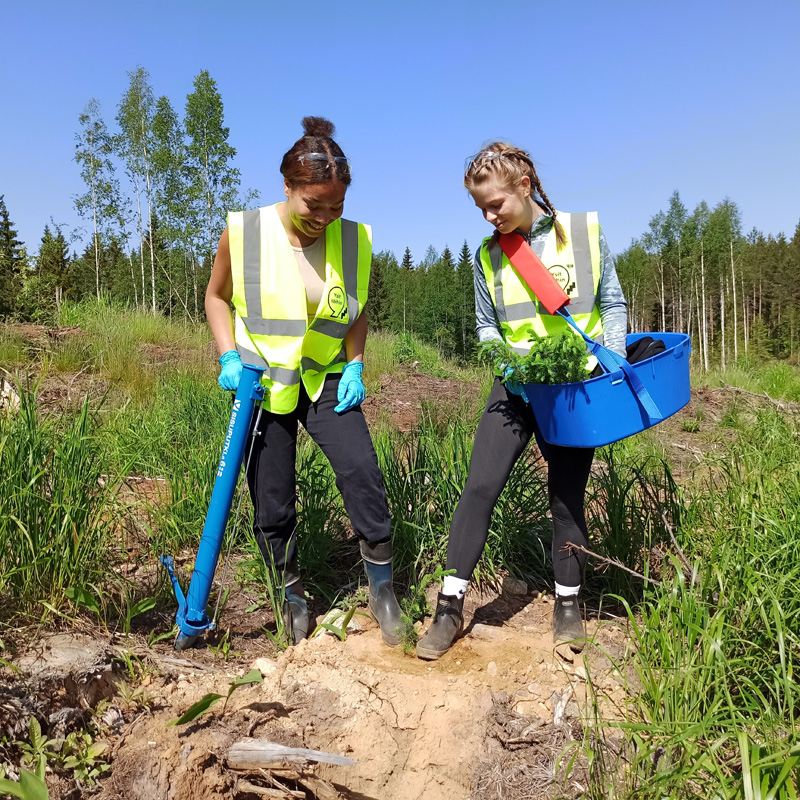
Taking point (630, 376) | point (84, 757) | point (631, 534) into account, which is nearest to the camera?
point (84, 757)

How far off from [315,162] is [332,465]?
102cm

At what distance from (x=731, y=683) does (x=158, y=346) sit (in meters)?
7.44

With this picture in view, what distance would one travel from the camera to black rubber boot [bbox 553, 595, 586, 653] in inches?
90.0

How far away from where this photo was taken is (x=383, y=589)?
2.35 metres

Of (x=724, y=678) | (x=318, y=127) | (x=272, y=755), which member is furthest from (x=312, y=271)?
(x=724, y=678)

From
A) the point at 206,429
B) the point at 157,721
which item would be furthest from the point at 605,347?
the point at 206,429

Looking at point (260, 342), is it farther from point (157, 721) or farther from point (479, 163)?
point (157, 721)

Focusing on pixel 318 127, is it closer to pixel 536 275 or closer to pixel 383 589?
pixel 536 275

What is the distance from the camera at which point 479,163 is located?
2.13 metres

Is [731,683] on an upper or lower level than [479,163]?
lower

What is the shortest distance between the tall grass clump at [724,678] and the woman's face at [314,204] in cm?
156

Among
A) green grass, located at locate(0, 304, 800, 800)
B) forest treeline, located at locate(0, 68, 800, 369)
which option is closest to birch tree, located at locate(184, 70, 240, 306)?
forest treeline, located at locate(0, 68, 800, 369)

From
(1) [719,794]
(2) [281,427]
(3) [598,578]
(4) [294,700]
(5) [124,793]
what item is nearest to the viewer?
(1) [719,794]

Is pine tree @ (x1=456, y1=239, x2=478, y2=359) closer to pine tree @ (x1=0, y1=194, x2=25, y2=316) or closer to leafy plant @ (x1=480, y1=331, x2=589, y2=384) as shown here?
pine tree @ (x1=0, y1=194, x2=25, y2=316)
